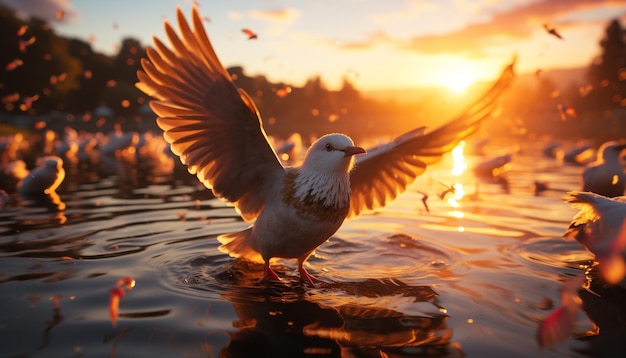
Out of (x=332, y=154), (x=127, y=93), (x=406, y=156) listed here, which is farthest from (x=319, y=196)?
(x=127, y=93)

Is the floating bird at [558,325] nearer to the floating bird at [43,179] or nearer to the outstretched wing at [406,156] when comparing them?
the outstretched wing at [406,156]

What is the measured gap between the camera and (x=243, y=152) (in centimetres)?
557

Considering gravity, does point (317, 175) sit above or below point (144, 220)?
above

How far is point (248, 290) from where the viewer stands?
5.20 metres

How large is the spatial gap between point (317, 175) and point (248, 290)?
151 centimetres

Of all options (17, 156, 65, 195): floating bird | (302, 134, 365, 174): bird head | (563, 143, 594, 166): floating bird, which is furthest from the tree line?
(302, 134, 365, 174): bird head

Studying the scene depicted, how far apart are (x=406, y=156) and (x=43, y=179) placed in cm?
967

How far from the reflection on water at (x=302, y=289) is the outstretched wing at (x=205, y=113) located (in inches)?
52.7

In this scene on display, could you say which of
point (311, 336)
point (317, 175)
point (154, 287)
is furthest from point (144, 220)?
point (311, 336)

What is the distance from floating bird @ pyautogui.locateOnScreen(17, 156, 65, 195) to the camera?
11883 millimetres

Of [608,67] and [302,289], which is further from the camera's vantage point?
[608,67]

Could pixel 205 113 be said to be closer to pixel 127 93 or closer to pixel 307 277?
pixel 307 277

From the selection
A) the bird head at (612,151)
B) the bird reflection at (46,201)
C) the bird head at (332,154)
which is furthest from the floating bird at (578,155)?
the bird reflection at (46,201)

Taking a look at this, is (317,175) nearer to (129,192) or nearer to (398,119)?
(129,192)
